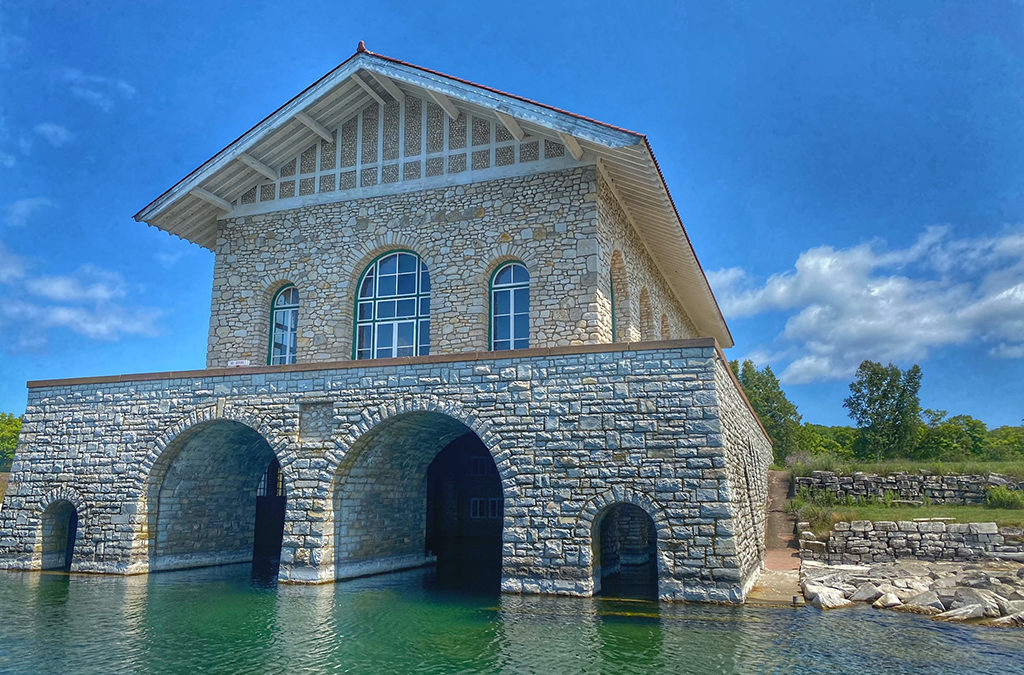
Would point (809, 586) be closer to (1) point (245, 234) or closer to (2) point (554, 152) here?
(2) point (554, 152)

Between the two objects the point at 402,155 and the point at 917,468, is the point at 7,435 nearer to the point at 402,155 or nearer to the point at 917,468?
the point at 402,155

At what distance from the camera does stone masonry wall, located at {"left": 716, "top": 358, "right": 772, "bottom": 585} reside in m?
10.8

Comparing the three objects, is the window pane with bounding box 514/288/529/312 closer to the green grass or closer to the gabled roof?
the gabled roof

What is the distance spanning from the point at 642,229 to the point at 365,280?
22.8 feet

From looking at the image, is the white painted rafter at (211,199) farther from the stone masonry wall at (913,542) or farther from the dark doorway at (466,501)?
the stone masonry wall at (913,542)

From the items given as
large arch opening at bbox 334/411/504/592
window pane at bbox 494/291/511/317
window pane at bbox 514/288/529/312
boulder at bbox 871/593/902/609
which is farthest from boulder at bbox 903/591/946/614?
window pane at bbox 494/291/511/317

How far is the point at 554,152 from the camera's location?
1588 cm

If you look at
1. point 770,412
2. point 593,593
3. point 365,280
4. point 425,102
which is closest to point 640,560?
point 593,593

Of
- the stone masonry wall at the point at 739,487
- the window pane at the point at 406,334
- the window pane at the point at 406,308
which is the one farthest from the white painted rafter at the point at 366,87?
the stone masonry wall at the point at 739,487

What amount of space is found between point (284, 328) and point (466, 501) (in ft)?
25.6

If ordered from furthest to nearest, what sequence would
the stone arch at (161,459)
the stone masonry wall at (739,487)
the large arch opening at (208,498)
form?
the large arch opening at (208,498), the stone arch at (161,459), the stone masonry wall at (739,487)

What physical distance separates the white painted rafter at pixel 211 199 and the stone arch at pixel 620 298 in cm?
972

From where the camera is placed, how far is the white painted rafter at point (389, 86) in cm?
1656

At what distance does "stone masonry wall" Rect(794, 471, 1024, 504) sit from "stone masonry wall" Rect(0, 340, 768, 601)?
5.48 metres
